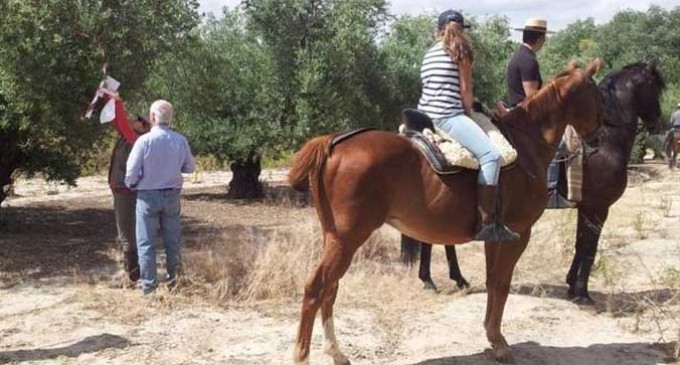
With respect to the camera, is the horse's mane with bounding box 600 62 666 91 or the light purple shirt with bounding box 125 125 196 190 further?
the horse's mane with bounding box 600 62 666 91

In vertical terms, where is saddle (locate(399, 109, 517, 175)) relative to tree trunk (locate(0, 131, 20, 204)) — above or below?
above

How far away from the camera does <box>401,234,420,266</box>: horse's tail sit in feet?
28.5

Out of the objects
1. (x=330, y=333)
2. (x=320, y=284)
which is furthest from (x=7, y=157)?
(x=320, y=284)

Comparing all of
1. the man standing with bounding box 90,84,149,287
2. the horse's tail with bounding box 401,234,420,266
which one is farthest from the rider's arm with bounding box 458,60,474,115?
the man standing with bounding box 90,84,149,287

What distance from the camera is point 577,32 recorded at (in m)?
68.1

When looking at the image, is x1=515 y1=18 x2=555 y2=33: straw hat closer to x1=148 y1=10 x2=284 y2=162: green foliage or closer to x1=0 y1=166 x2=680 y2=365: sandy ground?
x1=0 y1=166 x2=680 y2=365: sandy ground

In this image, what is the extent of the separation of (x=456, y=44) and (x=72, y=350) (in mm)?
3657

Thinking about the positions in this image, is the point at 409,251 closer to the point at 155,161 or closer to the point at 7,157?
the point at 155,161

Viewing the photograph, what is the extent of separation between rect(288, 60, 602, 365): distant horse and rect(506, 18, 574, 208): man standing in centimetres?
70

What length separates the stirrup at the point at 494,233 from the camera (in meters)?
5.71

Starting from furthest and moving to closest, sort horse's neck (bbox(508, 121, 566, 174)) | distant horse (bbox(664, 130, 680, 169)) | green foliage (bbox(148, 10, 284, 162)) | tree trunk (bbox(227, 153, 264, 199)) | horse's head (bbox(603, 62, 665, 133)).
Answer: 1. distant horse (bbox(664, 130, 680, 169))
2. tree trunk (bbox(227, 153, 264, 199))
3. green foliage (bbox(148, 10, 284, 162))
4. horse's head (bbox(603, 62, 665, 133))
5. horse's neck (bbox(508, 121, 566, 174))

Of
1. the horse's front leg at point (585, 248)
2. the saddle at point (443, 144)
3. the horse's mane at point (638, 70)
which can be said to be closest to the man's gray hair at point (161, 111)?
the saddle at point (443, 144)

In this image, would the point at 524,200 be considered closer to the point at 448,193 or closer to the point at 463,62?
the point at 448,193

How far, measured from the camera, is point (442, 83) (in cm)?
580
